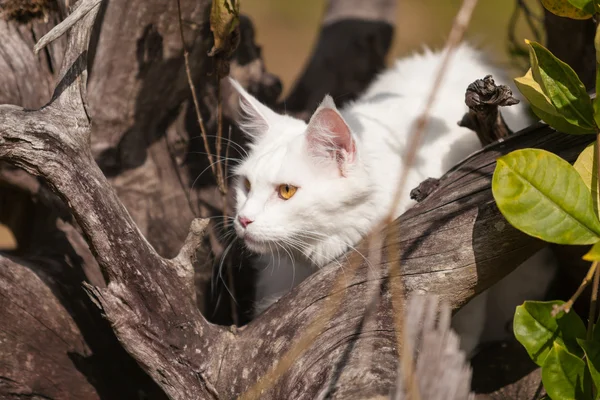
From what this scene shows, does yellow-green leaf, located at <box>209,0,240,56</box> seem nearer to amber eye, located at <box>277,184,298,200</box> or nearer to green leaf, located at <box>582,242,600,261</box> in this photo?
amber eye, located at <box>277,184,298,200</box>

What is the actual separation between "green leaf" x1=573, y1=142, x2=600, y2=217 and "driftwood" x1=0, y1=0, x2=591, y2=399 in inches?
5.5

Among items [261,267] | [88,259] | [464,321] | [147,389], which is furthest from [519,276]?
[88,259]

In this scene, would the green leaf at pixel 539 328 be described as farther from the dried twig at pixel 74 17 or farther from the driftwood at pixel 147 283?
the dried twig at pixel 74 17

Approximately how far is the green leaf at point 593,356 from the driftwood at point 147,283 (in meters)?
0.25

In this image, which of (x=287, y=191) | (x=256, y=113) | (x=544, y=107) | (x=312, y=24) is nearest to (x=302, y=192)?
(x=287, y=191)

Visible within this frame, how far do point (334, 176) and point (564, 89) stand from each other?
549 millimetres

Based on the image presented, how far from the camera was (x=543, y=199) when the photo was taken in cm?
109

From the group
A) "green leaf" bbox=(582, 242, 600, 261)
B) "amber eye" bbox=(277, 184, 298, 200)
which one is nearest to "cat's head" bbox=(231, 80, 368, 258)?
"amber eye" bbox=(277, 184, 298, 200)

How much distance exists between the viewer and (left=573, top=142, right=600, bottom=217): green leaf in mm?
1178

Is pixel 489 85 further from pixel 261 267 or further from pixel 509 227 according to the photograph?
pixel 261 267

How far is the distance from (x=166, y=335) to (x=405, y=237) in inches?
20.4

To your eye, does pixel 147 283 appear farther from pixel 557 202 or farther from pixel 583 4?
pixel 583 4

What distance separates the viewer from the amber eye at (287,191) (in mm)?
1589

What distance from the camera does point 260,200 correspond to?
1.60 metres
